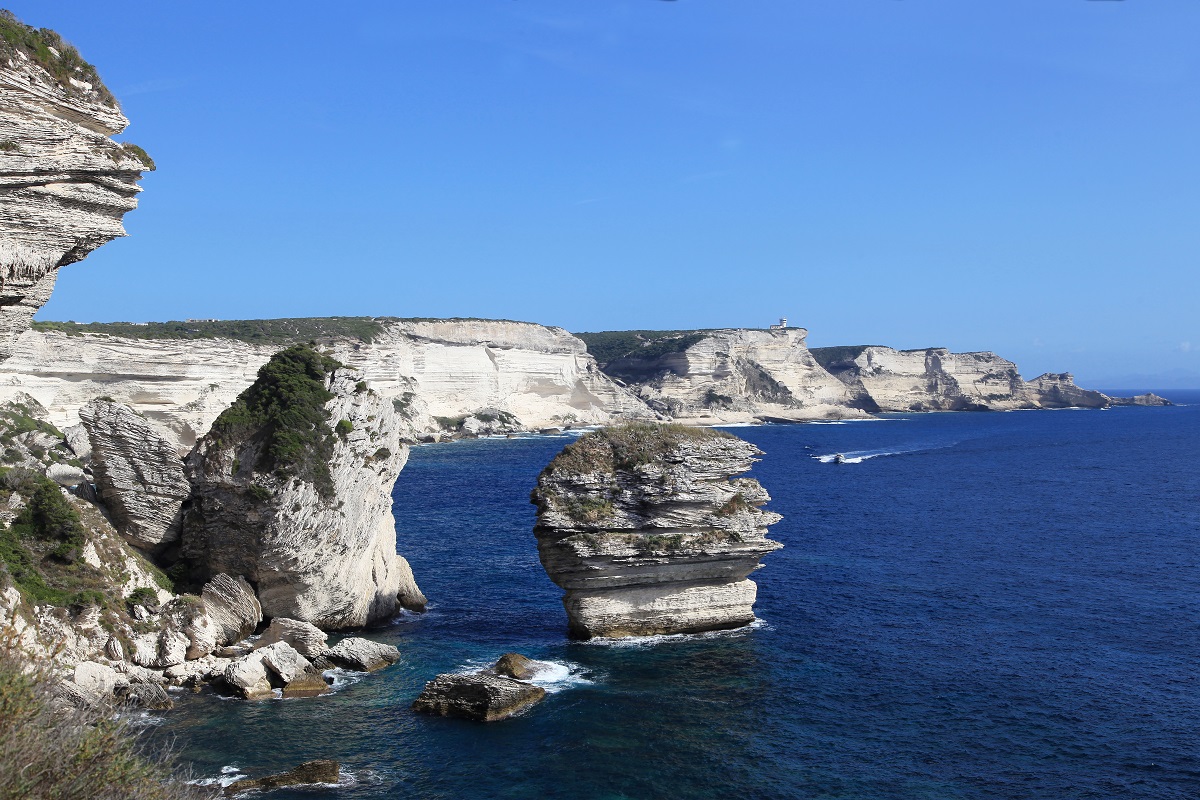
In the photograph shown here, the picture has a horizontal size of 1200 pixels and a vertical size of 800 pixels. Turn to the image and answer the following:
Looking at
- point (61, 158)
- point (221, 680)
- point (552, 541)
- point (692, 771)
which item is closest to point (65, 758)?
point (61, 158)

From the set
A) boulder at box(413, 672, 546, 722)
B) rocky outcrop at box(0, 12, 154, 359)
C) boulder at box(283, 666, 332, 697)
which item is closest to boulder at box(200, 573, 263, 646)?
boulder at box(283, 666, 332, 697)

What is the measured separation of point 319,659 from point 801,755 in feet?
52.7

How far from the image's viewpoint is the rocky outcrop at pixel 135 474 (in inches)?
1288

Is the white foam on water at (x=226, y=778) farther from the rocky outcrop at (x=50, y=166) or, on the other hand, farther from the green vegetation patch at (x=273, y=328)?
the green vegetation patch at (x=273, y=328)

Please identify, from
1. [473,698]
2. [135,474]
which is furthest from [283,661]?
[135,474]

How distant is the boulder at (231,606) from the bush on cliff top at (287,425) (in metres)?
4.24

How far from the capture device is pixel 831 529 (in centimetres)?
5572

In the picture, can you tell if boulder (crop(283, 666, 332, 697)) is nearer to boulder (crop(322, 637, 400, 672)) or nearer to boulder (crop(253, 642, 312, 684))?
boulder (crop(253, 642, 312, 684))

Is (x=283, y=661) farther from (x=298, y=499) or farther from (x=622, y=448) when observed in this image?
(x=622, y=448)

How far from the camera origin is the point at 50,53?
61.5 ft

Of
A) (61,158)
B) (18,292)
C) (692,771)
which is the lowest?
(692,771)

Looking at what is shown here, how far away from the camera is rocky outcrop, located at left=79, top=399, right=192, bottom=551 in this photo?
107ft

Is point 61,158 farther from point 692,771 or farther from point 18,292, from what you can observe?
point 692,771

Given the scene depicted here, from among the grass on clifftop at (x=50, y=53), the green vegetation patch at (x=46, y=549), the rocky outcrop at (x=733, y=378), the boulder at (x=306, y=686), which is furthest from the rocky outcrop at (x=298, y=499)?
the rocky outcrop at (x=733, y=378)
